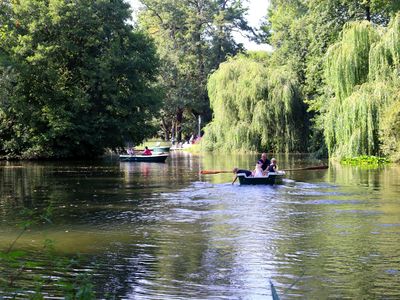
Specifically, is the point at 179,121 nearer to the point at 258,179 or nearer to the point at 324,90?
the point at 324,90

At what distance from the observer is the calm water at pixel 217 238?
30.9ft

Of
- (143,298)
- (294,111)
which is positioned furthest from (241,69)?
(143,298)

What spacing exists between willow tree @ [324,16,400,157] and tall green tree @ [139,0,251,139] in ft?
119

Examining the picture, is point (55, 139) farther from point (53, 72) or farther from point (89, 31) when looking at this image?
point (89, 31)

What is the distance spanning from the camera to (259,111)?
46.7 metres

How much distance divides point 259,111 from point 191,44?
90.8 ft

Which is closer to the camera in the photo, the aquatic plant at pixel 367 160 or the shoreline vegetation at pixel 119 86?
the aquatic plant at pixel 367 160

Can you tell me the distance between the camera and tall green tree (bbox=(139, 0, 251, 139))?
2810 inches

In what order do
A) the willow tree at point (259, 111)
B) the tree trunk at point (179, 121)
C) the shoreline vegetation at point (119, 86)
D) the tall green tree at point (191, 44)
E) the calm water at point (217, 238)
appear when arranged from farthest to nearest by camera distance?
the tree trunk at point (179, 121) → the tall green tree at point (191, 44) → the willow tree at point (259, 111) → the shoreline vegetation at point (119, 86) → the calm water at point (217, 238)

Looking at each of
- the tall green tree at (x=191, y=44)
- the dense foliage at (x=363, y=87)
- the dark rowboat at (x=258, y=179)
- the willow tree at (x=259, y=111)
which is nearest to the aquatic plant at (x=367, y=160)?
the dense foliage at (x=363, y=87)

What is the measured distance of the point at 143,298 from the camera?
344 inches

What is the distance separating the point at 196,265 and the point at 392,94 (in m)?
23.6

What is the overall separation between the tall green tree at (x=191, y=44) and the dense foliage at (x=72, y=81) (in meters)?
22.0

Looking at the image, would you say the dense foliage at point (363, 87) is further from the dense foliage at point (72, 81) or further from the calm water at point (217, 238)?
the dense foliage at point (72, 81)
